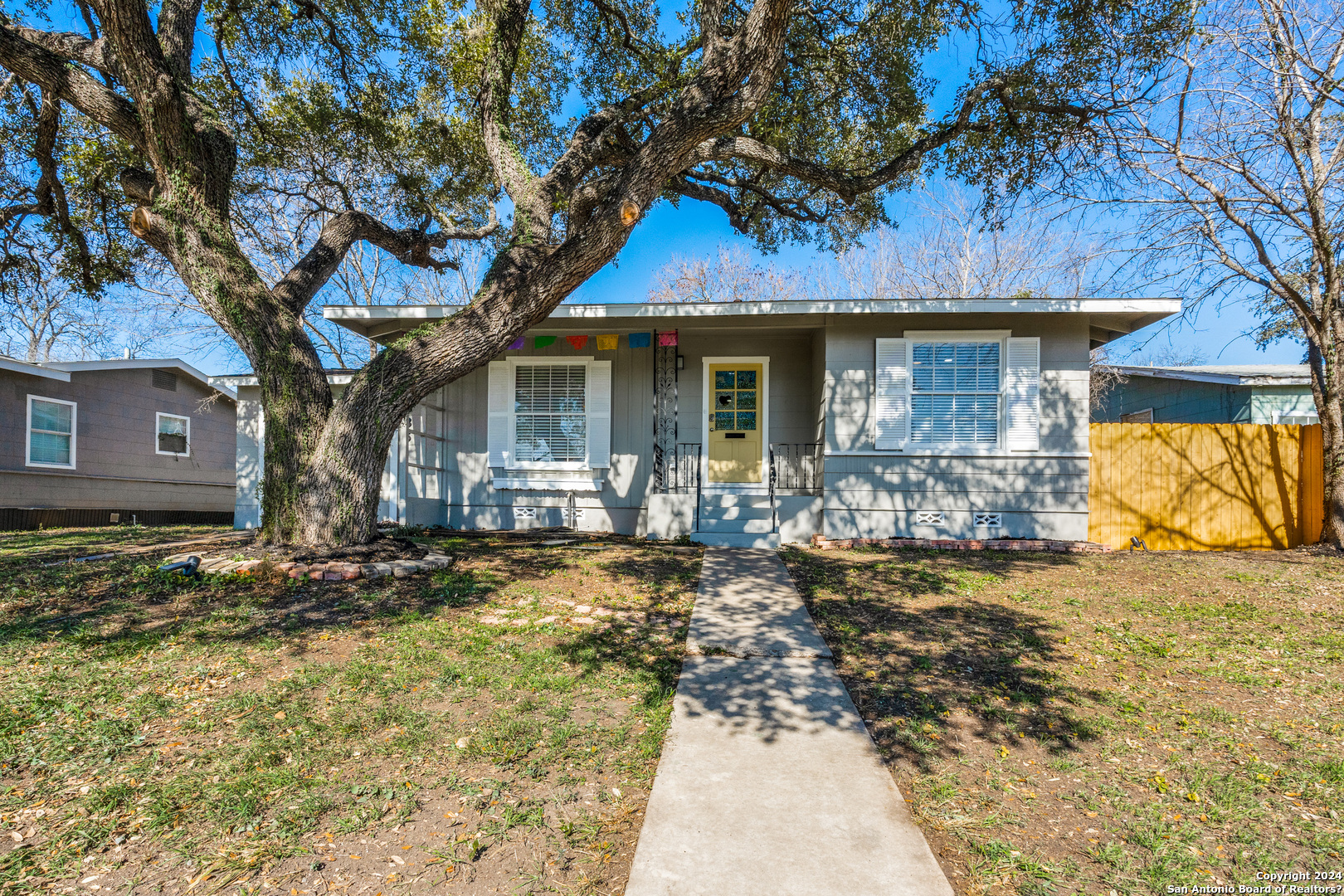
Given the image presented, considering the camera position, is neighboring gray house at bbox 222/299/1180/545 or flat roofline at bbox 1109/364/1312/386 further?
flat roofline at bbox 1109/364/1312/386

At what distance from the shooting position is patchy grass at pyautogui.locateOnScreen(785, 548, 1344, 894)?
2277mm

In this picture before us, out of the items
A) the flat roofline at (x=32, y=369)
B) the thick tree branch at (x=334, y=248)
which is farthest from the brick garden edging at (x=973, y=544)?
the flat roofline at (x=32, y=369)

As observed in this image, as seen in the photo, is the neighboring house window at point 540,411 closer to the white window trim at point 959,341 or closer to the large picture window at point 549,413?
the large picture window at point 549,413

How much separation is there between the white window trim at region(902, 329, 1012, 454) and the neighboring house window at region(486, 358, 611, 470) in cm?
432

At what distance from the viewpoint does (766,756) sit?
2.85m

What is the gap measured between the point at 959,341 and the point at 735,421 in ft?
10.6

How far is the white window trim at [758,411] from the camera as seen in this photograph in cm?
955

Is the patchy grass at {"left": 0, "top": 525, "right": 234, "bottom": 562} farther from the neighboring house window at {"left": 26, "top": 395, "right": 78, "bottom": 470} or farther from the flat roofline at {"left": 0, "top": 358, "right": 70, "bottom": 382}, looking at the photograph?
the flat roofline at {"left": 0, "top": 358, "right": 70, "bottom": 382}

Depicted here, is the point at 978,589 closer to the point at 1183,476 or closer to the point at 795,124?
the point at 1183,476

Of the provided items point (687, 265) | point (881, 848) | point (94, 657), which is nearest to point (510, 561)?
point (94, 657)

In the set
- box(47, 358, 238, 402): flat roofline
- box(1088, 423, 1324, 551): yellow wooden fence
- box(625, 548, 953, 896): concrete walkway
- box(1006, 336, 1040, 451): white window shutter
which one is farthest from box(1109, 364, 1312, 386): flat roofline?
box(47, 358, 238, 402): flat roofline

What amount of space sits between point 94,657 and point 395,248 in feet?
18.9

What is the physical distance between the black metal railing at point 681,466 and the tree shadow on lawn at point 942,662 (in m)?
3.39

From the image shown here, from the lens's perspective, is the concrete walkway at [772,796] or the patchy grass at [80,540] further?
the patchy grass at [80,540]
